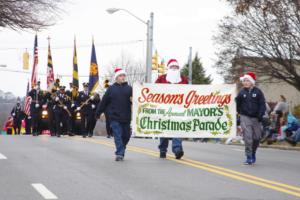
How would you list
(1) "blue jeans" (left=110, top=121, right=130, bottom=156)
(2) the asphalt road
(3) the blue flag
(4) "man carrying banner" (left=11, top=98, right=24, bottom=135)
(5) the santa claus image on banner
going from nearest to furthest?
(2) the asphalt road, (1) "blue jeans" (left=110, top=121, right=130, bottom=156), (5) the santa claus image on banner, (3) the blue flag, (4) "man carrying banner" (left=11, top=98, right=24, bottom=135)

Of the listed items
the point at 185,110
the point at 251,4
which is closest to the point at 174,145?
the point at 185,110

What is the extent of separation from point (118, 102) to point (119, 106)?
0.09 meters

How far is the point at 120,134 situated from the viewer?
14.6 m

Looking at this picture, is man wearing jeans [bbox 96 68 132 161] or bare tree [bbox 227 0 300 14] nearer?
man wearing jeans [bbox 96 68 132 161]

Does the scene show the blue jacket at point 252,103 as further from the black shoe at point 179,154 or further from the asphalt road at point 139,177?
the black shoe at point 179,154

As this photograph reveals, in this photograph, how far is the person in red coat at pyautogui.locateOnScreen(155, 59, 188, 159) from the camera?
15.0 metres

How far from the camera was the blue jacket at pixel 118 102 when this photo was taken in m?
14.8

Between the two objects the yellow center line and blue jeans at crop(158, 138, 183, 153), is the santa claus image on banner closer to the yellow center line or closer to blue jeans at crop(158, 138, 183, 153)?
blue jeans at crop(158, 138, 183, 153)

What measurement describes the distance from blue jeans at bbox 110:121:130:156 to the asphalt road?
0.30 metres

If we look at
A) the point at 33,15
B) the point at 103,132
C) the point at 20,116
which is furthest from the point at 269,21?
the point at 103,132

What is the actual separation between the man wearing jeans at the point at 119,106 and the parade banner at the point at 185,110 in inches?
30.0

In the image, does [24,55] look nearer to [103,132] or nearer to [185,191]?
[103,132]

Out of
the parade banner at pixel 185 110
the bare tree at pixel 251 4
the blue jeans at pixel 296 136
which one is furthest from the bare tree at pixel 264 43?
the parade banner at pixel 185 110

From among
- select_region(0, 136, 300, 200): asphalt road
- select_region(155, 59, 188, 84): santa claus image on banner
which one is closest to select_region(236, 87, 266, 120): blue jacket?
select_region(0, 136, 300, 200): asphalt road
